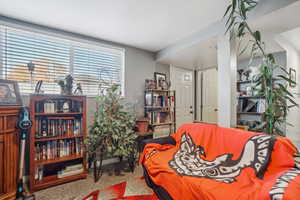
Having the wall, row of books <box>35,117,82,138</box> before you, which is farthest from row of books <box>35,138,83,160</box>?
the wall

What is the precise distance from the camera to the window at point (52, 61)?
2135 mm

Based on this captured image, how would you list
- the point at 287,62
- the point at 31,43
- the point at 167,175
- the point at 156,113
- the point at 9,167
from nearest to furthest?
the point at 167,175, the point at 9,167, the point at 31,43, the point at 287,62, the point at 156,113

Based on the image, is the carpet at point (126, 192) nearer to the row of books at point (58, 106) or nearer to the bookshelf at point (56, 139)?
the bookshelf at point (56, 139)

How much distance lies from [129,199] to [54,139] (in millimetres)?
1317

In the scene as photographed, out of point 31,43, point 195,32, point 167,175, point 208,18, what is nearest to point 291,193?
point 167,175

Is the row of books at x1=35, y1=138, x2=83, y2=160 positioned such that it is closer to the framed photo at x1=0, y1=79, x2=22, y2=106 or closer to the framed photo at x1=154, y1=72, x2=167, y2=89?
the framed photo at x1=0, y1=79, x2=22, y2=106

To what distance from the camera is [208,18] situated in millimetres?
2141

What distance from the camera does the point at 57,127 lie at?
2143 millimetres

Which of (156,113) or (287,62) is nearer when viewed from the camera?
(287,62)

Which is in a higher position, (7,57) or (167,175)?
(7,57)

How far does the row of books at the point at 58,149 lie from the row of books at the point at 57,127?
0.12 meters

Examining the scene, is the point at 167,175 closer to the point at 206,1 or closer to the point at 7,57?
the point at 206,1

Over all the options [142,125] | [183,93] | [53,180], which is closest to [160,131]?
[142,125]

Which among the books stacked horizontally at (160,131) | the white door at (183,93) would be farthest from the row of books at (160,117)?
the white door at (183,93)
